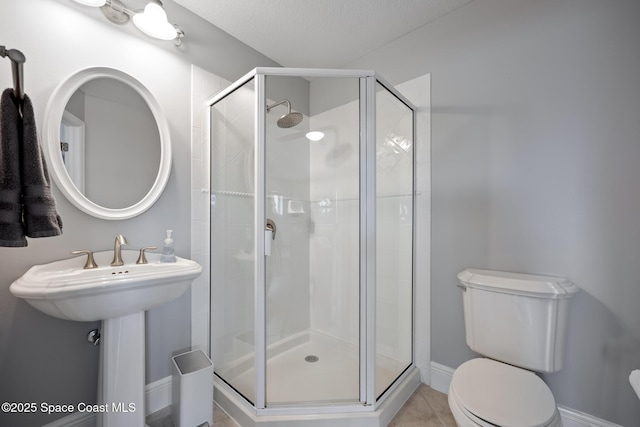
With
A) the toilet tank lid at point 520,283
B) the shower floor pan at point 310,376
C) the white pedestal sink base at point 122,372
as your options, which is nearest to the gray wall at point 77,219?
the white pedestal sink base at point 122,372

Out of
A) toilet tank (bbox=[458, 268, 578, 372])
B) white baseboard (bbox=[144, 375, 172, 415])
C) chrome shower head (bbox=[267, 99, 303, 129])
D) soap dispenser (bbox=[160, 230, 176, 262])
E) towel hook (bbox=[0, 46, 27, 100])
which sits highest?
chrome shower head (bbox=[267, 99, 303, 129])

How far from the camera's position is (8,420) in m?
1.12

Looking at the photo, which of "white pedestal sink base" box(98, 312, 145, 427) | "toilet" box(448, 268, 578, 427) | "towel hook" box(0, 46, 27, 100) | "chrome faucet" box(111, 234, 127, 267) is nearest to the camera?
"towel hook" box(0, 46, 27, 100)

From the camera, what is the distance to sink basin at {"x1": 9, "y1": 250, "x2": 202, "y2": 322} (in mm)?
897

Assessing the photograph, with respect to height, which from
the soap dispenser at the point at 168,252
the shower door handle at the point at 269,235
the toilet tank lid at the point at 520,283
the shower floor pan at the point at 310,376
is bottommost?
the shower floor pan at the point at 310,376

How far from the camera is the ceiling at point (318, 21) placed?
5.42 feet

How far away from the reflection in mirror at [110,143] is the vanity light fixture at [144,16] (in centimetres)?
32

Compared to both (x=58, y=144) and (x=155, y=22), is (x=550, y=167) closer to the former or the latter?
(x=155, y=22)

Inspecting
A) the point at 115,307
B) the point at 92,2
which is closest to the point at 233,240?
the point at 115,307

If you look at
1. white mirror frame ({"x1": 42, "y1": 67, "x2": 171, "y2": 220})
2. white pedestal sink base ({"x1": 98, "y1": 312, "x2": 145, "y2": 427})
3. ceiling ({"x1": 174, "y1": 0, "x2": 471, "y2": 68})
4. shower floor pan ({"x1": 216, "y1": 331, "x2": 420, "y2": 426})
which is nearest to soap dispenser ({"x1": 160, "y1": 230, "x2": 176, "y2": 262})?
white mirror frame ({"x1": 42, "y1": 67, "x2": 171, "y2": 220})

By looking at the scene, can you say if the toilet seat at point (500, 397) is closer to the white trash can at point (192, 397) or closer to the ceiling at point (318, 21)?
the white trash can at point (192, 397)

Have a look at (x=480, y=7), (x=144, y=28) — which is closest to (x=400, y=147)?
(x=480, y=7)

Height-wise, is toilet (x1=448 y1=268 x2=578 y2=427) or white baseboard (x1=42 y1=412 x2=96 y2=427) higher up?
toilet (x1=448 y1=268 x2=578 y2=427)

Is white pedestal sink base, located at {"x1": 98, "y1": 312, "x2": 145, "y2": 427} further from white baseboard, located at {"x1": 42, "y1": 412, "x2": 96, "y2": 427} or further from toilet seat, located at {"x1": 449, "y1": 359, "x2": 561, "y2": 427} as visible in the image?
toilet seat, located at {"x1": 449, "y1": 359, "x2": 561, "y2": 427}
